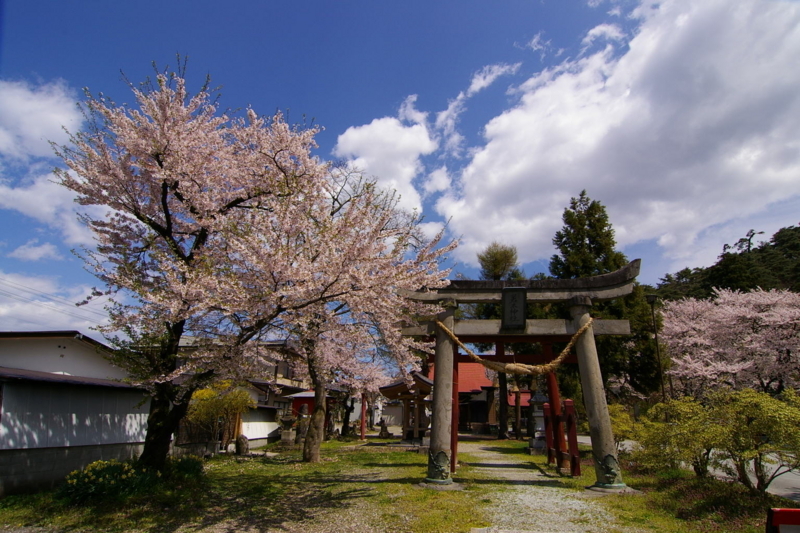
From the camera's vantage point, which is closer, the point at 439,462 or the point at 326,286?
the point at 326,286

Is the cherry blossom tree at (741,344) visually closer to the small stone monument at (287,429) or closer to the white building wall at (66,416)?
the small stone monument at (287,429)

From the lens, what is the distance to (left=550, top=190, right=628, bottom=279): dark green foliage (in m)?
23.7

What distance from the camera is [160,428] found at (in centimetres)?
940

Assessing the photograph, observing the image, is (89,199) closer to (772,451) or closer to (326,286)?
(326,286)

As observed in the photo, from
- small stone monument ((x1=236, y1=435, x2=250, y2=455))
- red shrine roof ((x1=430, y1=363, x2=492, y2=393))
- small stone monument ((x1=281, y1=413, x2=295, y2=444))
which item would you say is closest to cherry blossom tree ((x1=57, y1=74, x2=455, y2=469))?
small stone monument ((x1=236, y1=435, x2=250, y2=455))

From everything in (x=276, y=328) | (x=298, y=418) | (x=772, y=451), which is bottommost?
(x=298, y=418)

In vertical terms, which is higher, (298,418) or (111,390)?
(111,390)

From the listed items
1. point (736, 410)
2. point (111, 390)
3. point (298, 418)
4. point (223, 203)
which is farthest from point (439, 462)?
point (298, 418)

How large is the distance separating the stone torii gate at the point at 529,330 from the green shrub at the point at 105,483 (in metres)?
5.83

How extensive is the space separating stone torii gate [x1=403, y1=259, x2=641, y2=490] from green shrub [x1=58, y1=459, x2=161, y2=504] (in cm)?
583

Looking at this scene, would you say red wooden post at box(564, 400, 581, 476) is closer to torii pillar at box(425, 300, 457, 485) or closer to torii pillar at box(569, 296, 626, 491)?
torii pillar at box(569, 296, 626, 491)

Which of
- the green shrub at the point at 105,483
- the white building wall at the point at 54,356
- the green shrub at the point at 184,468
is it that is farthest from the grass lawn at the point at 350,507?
the white building wall at the point at 54,356

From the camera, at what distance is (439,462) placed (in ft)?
33.0

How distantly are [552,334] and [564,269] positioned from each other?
47.7 ft
